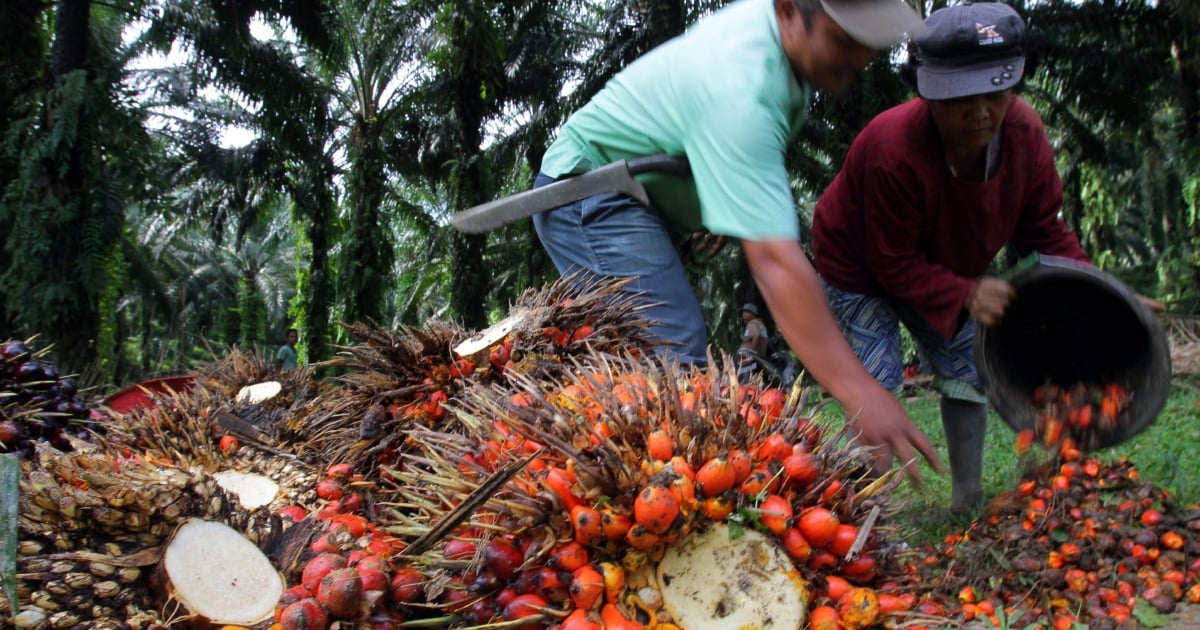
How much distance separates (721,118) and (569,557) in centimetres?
109

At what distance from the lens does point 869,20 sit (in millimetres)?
2090

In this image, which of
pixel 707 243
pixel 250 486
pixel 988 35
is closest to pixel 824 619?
pixel 250 486

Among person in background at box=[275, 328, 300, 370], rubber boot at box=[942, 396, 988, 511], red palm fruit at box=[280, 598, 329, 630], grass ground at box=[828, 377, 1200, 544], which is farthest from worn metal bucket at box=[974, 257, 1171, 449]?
person in background at box=[275, 328, 300, 370]

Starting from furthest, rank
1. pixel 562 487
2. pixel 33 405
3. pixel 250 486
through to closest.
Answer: pixel 33 405
pixel 250 486
pixel 562 487

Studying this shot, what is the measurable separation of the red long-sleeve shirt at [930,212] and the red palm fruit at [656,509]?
5.92 feet

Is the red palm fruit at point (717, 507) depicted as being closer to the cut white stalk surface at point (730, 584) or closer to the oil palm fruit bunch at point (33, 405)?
the cut white stalk surface at point (730, 584)

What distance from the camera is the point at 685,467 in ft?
5.07

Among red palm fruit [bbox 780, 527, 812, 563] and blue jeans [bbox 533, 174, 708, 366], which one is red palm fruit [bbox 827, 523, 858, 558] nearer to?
red palm fruit [bbox 780, 527, 812, 563]

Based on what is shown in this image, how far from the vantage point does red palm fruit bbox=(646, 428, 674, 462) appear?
1.58m

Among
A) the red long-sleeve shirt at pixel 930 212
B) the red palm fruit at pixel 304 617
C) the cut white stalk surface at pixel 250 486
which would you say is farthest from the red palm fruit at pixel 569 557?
the red long-sleeve shirt at pixel 930 212

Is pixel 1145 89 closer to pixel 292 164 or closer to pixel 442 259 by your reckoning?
pixel 442 259

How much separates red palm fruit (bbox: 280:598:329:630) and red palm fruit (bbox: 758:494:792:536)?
855mm

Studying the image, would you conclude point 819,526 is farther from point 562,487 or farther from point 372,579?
point 372,579

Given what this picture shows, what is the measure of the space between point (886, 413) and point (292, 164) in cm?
1813
